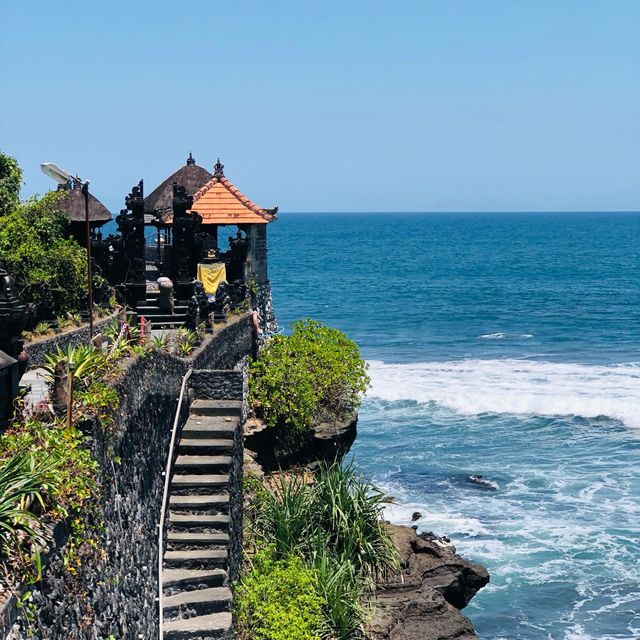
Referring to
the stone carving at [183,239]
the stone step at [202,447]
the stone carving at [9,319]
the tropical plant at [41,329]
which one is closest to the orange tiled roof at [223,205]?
the stone carving at [183,239]

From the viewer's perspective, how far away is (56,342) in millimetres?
23016

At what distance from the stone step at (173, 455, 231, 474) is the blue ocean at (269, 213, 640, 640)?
9.38 meters

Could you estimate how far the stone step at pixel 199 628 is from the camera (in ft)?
53.6

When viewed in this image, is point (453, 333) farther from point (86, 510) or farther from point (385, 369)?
point (86, 510)

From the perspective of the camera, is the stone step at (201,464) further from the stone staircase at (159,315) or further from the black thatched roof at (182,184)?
the black thatched roof at (182,184)

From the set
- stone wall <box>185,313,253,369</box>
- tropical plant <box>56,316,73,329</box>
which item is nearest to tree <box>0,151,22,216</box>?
tropical plant <box>56,316,73,329</box>

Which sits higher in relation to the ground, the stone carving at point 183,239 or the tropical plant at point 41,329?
the stone carving at point 183,239

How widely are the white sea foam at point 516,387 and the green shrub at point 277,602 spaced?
26.8 meters

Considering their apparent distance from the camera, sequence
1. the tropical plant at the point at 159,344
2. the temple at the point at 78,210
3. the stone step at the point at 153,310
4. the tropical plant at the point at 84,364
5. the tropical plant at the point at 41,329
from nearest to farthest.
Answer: the tropical plant at the point at 84,364 < the tropical plant at the point at 159,344 < the tropical plant at the point at 41,329 < the stone step at the point at 153,310 < the temple at the point at 78,210

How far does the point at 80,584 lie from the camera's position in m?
11.7

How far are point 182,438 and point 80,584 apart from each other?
27.2ft

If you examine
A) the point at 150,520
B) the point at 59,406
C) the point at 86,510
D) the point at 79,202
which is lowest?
the point at 150,520

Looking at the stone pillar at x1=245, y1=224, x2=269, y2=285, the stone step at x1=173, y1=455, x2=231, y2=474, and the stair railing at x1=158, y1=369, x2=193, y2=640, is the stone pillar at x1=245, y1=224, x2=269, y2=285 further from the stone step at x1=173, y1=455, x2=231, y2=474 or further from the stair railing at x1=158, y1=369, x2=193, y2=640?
the stone step at x1=173, y1=455, x2=231, y2=474

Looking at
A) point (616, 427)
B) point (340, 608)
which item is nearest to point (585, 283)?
point (616, 427)
